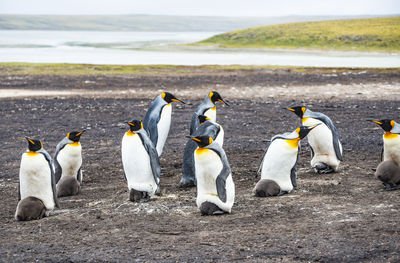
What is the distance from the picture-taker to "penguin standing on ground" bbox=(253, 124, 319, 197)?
6.61m

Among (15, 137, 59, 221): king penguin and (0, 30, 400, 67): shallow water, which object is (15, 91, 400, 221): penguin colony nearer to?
(15, 137, 59, 221): king penguin

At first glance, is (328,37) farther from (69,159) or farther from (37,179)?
(37,179)

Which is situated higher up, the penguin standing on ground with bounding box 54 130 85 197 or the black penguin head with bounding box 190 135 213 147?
the black penguin head with bounding box 190 135 213 147

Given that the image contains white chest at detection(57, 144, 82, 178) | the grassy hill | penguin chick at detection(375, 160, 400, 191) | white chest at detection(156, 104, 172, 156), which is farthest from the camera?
the grassy hill

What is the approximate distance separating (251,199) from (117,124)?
6.32 metres

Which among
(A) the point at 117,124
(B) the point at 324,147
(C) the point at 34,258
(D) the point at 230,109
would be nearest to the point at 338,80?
(D) the point at 230,109

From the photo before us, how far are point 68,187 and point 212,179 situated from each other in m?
2.18

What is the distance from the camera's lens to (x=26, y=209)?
6016mm

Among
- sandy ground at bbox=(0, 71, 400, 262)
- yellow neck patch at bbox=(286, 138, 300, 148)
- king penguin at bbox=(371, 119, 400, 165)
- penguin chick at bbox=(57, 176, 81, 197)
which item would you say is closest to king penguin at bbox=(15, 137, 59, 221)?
sandy ground at bbox=(0, 71, 400, 262)

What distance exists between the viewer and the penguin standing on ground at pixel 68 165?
7.12 metres

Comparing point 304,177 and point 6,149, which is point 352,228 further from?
point 6,149

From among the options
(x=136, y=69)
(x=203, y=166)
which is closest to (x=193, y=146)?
(x=203, y=166)

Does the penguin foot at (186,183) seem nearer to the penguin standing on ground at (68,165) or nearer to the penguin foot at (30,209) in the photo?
the penguin standing on ground at (68,165)

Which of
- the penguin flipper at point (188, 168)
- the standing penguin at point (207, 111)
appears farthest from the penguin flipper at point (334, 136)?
the penguin flipper at point (188, 168)
